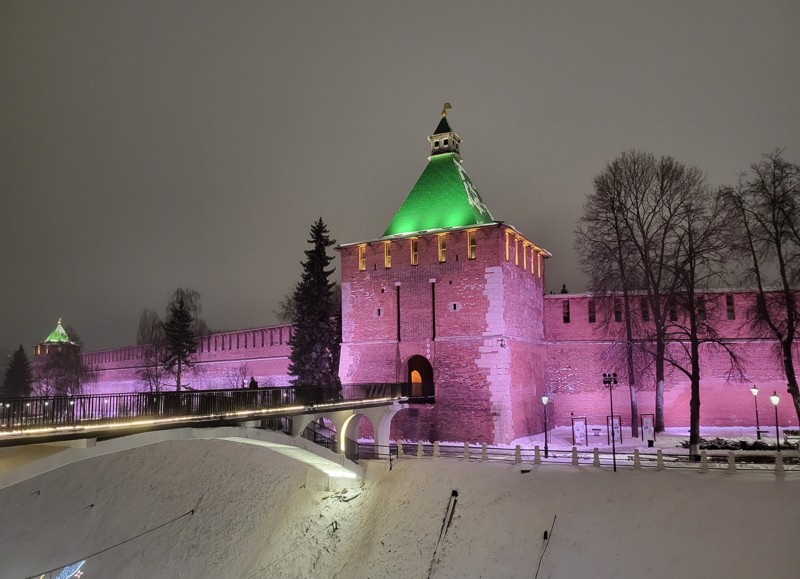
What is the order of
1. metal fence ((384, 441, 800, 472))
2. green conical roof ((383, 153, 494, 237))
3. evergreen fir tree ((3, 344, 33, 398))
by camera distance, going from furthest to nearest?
1. evergreen fir tree ((3, 344, 33, 398))
2. green conical roof ((383, 153, 494, 237))
3. metal fence ((384, 441, 800, 472))

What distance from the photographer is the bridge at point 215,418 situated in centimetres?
1127

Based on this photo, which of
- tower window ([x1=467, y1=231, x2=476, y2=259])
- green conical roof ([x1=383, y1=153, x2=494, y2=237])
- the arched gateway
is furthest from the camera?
the arched gateway

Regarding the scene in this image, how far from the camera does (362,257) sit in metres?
28.6

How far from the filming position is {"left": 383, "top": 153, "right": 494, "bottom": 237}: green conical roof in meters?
27.5

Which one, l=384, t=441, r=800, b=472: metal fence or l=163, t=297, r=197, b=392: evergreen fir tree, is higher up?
l=163, t=297, r=197, b=392: evergreen fir tree

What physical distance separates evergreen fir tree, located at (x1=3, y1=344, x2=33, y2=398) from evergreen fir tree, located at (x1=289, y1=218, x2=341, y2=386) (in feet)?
111

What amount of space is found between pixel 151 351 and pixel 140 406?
3121cm

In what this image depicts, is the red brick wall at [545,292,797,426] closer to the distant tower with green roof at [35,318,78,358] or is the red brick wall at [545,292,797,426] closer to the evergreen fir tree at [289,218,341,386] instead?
the evergreen fir tree at [289,218,341,386]

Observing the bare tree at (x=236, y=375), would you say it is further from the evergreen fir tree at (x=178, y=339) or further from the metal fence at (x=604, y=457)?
the metal fence at (x=604, y=457)

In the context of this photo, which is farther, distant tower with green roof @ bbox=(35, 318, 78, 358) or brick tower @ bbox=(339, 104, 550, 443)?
distant tower with green roof @ bbox=(35, 318, 78, 358)

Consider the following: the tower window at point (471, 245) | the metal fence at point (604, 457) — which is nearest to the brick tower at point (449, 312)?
the tower window at point (471, 245)

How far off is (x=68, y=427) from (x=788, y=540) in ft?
50.9

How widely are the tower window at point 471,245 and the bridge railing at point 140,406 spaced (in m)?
9.16

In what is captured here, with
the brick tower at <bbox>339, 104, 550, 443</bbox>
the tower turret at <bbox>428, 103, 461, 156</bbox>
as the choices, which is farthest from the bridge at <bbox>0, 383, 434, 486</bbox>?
the tower turret at <bbox>428, 103, 461, 156</bbox>
